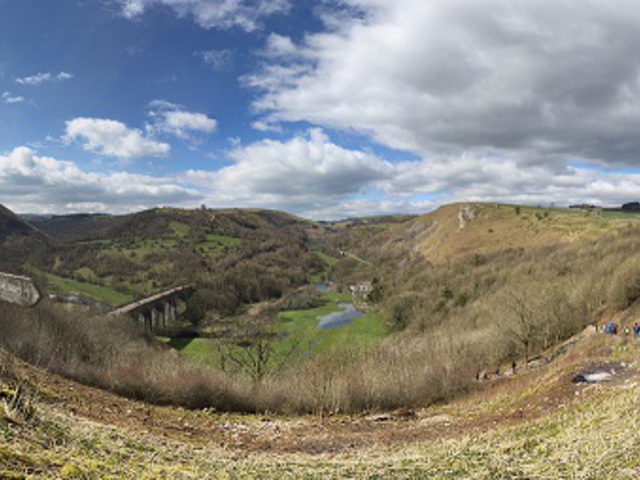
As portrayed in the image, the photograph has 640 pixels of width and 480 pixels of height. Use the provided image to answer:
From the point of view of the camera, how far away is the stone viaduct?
95750 mm

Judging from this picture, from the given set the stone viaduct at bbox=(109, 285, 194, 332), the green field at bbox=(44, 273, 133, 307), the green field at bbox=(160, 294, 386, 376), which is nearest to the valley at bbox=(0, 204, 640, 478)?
the green field at bbox=(160, 294, 386, 376)

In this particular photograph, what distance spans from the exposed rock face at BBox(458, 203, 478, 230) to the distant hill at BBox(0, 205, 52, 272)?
367 ft

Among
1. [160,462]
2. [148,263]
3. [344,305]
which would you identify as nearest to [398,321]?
[344,305]

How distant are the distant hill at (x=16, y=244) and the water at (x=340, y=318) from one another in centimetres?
6179

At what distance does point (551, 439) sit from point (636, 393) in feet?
15.8

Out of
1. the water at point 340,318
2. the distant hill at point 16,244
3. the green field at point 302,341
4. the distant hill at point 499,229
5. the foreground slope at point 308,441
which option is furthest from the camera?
the water at point 340,318

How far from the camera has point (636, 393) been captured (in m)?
12.0

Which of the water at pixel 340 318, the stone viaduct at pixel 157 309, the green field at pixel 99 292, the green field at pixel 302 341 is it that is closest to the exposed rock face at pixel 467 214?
the water at pixel 340 318

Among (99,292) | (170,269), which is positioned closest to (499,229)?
(99,292)

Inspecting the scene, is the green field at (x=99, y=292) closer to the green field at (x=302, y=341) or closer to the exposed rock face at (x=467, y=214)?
the green field at (x=302, y=341)

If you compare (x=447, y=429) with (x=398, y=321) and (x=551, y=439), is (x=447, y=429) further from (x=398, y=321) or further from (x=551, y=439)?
(x=398, y=321)

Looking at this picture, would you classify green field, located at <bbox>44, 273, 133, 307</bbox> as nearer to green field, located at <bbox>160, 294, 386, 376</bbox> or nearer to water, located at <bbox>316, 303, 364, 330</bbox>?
green field, located at <bbox>160, 294, 386, 376</bbox>

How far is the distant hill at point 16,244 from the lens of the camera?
7027cm

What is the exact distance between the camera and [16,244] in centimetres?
8844
